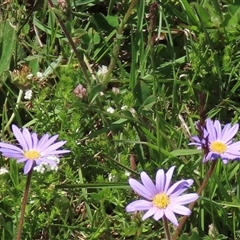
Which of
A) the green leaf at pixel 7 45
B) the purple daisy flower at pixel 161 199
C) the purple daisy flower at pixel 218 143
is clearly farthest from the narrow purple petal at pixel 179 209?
the green leaf at pixel 7 45

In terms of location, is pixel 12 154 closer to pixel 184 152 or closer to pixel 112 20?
pixel 184 152

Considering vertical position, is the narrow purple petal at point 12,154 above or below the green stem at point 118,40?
below

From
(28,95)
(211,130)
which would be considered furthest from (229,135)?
(28,95)

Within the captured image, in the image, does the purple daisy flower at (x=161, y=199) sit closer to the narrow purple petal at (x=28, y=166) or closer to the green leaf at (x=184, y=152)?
the narrow purple petal at (x=28, y=166)

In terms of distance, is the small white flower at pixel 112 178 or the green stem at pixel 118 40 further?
the green stem at pixel 118 40

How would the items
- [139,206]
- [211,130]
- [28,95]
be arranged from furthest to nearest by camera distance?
[28,95] → [211,130] → [139,206]

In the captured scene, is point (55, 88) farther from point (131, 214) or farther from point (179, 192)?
point (179, 192)

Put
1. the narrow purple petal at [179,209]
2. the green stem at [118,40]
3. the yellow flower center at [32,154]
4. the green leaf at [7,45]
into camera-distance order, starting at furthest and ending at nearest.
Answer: the green leaf at [7,45]
the green stem at [118,40]
the yellow flower center at [32,154]
the narrow purple petal at [179,209]
